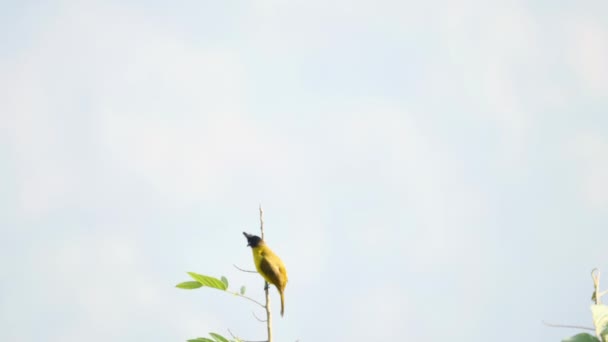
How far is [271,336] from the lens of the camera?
2988 mm

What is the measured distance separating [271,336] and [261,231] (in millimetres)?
1016

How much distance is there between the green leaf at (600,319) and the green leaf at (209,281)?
79.5 inches

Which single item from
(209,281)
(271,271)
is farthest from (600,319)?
(271,271)

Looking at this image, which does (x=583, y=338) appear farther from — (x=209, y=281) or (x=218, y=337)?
(x=209, y=281)

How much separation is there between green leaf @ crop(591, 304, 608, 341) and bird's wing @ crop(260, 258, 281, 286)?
17.3 ft

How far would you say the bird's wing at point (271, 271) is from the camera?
7.05 m

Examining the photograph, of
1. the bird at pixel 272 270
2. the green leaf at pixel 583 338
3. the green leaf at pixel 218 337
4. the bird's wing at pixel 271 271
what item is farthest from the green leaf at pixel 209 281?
the bird's wing at pixel 271 271

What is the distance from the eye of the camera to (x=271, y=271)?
7.11 meters

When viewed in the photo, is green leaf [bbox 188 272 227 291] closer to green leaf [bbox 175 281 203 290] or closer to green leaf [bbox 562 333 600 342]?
green leaf [bbox 175 281 203 290]

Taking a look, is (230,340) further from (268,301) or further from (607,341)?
(607,341)

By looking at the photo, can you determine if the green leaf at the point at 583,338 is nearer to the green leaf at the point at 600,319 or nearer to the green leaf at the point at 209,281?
the green leaf at the point at 600,319

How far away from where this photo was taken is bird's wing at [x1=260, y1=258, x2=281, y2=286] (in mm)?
7055

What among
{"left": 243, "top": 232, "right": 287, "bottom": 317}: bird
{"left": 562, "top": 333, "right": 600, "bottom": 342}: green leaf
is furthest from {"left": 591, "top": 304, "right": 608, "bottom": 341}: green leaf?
{"left": 243, "top": 232, "right": 287, "bottom": 317}: bird

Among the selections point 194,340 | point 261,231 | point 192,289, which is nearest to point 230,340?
point 194,340
